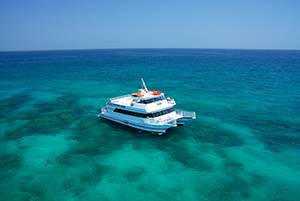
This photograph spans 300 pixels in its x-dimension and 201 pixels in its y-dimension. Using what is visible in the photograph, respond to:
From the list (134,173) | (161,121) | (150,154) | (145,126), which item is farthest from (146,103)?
(134,173)

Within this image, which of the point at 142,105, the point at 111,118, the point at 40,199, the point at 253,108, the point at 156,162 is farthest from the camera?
the point at 253,108

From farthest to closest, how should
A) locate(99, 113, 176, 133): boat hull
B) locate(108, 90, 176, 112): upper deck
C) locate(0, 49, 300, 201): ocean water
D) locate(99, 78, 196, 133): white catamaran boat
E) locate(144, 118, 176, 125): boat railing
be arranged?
1. locate(108, 90, 176, 112): upper deck
2. locate(99, 78, 196, 133): white catamaran boat
3. locate(144, 118, 176, 125): boat railing
4. locate(99, 113, 176, 133): boat hull
5. locate(0, 49, 300, 201): ocean water

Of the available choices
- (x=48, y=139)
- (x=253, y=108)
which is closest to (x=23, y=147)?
(x=48, y=139)

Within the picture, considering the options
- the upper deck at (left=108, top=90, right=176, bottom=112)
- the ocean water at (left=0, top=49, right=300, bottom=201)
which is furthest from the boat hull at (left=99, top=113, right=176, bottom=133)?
the upper deck at (left=108, top=90, right=176, bottom=112)

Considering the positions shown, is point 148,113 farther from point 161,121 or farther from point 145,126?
point 161,121

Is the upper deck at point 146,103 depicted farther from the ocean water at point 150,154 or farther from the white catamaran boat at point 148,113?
the ocean water at point 150,154

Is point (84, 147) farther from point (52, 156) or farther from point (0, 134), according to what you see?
point (0, 134)

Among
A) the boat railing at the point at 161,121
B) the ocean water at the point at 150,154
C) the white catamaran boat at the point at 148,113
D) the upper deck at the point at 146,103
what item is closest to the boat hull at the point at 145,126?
the white catamaran boat at the point at 148,113

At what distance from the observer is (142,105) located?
95.6ft

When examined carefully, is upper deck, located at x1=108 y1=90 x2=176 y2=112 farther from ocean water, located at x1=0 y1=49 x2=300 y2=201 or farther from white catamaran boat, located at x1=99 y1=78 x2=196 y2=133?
ocean water, located at x1=0 y1=49 x2=300 y2=201

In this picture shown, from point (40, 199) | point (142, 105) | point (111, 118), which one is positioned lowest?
point (40, 199)

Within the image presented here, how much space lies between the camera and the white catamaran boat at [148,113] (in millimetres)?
27938

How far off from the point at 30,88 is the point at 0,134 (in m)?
31.3

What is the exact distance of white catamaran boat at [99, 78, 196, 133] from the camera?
1100 inches
